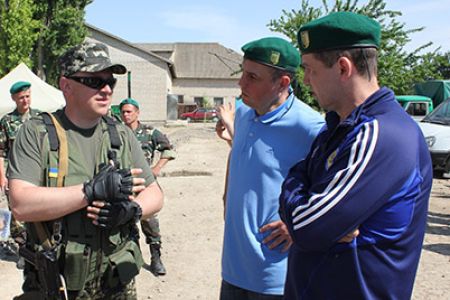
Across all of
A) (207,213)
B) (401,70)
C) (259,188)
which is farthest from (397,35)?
(259,188)

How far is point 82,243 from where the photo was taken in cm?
229

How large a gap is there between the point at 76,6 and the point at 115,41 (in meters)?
13.6

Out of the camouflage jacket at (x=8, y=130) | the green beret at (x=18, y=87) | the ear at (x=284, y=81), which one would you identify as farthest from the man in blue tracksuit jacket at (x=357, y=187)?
the green beret at (x=18, y=87)

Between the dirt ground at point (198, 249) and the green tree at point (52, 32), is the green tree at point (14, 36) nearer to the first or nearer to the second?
the green tree at point (52, 32)

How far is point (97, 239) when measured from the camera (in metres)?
2.32

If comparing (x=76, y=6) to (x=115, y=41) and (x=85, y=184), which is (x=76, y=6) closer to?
(x=115, y=41)

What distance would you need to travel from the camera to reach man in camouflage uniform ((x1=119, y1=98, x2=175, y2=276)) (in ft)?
17.2

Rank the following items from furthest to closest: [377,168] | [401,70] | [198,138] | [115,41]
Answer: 1. [115,41]
2. [401,70]
3. [198,138]
4. [377,168]

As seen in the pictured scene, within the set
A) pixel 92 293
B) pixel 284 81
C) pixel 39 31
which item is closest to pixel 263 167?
pixel 284 81

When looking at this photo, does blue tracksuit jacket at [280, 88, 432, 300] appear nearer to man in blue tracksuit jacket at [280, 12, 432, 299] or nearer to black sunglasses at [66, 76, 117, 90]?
man in blue tracksuit jacket at [280, 12, 432, 299]

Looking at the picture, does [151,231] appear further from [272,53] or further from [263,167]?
[272,53]

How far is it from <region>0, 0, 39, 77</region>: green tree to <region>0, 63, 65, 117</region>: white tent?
318 inches

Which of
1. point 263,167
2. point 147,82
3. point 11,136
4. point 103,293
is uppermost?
point 263,167

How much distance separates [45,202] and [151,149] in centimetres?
369
